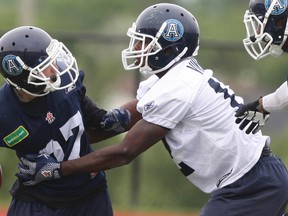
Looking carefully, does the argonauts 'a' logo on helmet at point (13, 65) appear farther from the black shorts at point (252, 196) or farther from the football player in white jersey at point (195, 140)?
the black shorts at point (252, 196)

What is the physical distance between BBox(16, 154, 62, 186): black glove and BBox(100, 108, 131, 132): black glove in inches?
17.1

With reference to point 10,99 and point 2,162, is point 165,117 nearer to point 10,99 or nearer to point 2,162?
point 10,99

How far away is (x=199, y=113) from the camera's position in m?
5.42

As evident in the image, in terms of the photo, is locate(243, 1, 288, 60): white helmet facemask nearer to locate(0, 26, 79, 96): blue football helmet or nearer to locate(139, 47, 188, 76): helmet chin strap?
locate(139, 47, 188, 76): helmet chin strap

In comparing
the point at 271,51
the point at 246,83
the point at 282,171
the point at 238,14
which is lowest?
the point at 238,14

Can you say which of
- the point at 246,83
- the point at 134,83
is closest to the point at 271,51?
the point at 134,83

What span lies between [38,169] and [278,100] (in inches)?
56.9

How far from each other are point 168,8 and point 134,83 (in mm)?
5382

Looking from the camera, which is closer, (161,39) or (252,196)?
(252,196)

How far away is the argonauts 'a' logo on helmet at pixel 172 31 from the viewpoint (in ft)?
18.2

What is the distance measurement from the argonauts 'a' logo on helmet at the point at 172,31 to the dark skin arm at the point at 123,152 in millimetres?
522

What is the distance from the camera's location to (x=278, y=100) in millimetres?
5594

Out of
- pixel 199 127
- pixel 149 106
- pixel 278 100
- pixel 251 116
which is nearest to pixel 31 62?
pixel 149 106

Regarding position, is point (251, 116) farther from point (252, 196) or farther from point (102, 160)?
point (102, 160)
